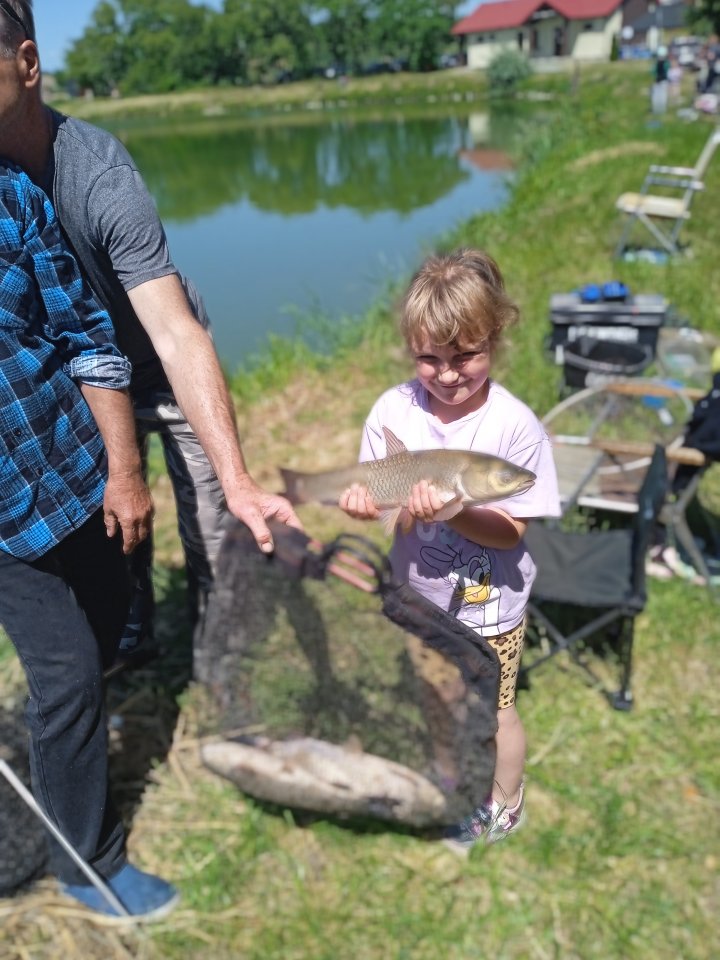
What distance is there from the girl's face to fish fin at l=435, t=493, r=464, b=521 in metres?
0.16

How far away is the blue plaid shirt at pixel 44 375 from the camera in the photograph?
63.4 inches

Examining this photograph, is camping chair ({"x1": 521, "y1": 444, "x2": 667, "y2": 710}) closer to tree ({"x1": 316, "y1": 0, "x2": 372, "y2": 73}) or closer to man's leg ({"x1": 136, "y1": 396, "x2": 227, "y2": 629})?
man's leg ({"x1": 136, "y1": 396, "x2": 227, "y2": 629})

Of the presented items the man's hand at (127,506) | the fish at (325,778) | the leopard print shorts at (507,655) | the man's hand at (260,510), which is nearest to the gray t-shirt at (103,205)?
the man's hand at (127,506)

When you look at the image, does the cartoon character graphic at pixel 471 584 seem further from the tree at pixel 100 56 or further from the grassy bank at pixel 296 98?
the tree at pixel 100 56

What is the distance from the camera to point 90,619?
208 centimetres

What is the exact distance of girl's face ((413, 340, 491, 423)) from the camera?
115 centimetres

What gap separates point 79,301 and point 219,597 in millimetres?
1107

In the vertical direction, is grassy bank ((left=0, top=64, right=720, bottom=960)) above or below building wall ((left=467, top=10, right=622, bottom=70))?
below


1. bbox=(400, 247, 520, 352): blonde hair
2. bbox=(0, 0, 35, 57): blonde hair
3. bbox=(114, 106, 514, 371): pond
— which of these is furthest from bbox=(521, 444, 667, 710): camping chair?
bbox=(114, 106, 514, 371): pond

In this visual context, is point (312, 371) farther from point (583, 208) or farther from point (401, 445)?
point (583, 208)

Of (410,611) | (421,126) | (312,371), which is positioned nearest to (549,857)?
(410,611)

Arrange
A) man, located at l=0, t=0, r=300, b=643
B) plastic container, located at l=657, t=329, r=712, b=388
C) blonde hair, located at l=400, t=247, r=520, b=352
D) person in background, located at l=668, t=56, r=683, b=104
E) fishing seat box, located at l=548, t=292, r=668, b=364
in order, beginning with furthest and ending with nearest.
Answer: person in background, located at l=668, t=56, r=683, b=104, fishing seat box, located at l=548, t=292, r=668, b=364, plastic container, located at l=657, t=329, r=712, b=388, man, located at l=0, t=0, r=300, b=643, blonde hair, located at l=400, t=247, r=520, b=352

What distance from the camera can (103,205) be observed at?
66.5 inches

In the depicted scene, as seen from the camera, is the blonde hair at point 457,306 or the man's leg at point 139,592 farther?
the man's leg at point 139,592
